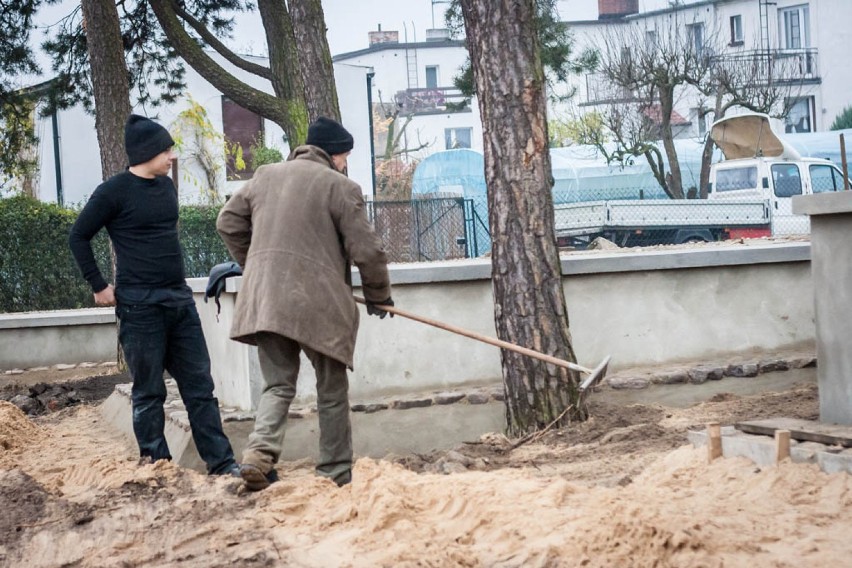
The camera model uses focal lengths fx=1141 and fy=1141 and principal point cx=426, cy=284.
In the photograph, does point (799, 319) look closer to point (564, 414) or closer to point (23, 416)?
point (564, 414)

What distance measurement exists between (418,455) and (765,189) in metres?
16.6

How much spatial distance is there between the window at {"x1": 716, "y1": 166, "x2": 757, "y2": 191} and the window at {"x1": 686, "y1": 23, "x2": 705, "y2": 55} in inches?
448

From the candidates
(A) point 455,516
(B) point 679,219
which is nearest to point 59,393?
(A) point 455,516

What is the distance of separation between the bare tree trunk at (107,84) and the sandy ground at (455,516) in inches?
248

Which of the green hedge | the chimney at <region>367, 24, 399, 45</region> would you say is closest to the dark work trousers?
the green hedge

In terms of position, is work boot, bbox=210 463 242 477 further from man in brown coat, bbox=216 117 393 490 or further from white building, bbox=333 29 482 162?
white building, bbox=333 29 482 162

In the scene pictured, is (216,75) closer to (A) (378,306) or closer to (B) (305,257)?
(A) (378,306)

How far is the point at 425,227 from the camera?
21172 millimetres

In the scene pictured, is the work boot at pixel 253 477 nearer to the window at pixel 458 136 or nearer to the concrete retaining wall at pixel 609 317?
the concrete retaining wall at pixel 609 317

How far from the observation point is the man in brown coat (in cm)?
570

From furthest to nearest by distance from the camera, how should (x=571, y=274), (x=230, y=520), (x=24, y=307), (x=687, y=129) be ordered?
(x=687, y=129) → (x=24, y=307) → (x=571, y=274) → (x=230, y=520)

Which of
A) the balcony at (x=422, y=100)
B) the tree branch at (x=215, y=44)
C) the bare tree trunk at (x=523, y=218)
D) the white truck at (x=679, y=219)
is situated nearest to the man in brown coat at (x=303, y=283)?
the bare tree trunk at (x=523, y=218)

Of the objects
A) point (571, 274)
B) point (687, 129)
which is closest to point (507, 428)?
point (571, 274)

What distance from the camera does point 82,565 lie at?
181 inches
